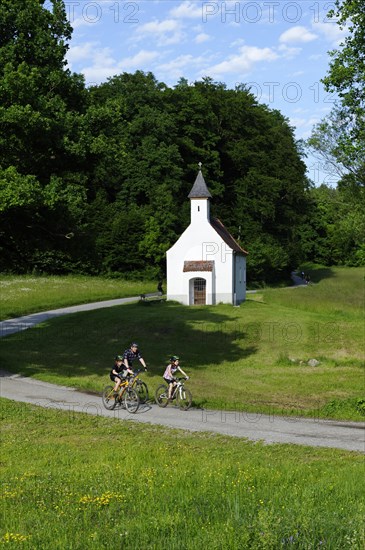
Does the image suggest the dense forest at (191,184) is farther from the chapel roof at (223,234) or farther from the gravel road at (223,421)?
the gravel road at (223,421)

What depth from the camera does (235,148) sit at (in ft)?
250

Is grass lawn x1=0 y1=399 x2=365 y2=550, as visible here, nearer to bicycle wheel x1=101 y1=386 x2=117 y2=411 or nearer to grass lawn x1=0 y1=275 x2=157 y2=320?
bicycle wheel x1=101 y1=386 x2=117 y2=411

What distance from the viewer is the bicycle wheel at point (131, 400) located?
20875 mm

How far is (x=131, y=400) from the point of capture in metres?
21.1

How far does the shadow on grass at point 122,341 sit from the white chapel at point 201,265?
550 centimetres

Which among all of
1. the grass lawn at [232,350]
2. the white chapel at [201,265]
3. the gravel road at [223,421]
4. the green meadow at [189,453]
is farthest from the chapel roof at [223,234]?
the gravel road at [223,421]

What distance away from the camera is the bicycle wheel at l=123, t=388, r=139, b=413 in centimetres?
2088

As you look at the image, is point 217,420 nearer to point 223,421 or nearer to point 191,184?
point 223,421

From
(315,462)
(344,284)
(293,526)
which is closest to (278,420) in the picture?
(315,462)

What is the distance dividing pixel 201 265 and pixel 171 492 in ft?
145

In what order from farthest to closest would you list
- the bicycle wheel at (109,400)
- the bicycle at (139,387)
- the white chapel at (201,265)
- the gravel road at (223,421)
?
the white chapel at (201,265), the bicycle at (139,387), the bicycle wheel at (109,400), the gravel road at (223,421)

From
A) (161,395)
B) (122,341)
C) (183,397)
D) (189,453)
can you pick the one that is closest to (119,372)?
(161,395)

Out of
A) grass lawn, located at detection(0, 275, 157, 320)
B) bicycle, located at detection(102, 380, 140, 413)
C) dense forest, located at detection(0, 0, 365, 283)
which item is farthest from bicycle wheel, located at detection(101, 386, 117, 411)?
grass lawn, located at detection(0, 275, 157, 320)

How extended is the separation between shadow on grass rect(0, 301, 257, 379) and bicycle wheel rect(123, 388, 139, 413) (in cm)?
646
